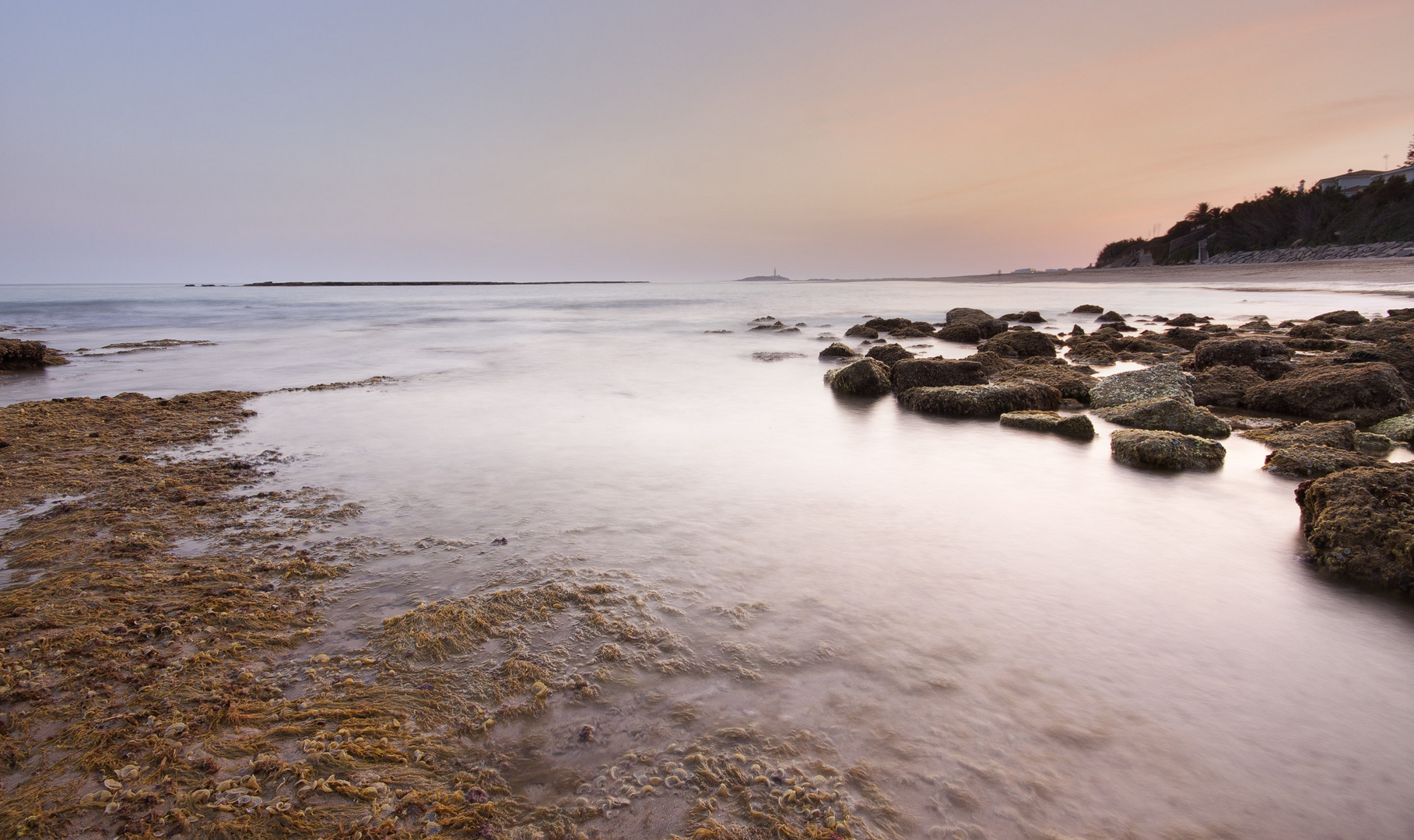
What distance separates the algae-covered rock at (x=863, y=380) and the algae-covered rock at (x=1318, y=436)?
12.1 feet

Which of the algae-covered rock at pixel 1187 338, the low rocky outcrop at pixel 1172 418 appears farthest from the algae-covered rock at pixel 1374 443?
the algae-covered rock at pixel 1187 338

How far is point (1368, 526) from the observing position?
294 cm

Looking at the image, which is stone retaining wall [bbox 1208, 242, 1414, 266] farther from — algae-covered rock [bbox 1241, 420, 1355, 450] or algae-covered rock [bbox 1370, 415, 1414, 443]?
algae-covered rock [bbox 1241, 420, 1355, 450]

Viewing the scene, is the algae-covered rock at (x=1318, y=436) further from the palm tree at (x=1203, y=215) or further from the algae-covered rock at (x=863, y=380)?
the palm tree at (x=1203, y=215)

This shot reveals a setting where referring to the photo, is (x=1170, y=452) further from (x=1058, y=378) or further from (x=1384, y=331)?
(x=1384, y=331)

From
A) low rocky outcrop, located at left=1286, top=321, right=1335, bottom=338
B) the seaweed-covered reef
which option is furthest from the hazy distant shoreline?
the seaweed-covered reef

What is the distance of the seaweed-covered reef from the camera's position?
1.57m

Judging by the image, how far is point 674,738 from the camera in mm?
1866

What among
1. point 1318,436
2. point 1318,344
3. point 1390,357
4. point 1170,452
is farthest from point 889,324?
point 1170,452

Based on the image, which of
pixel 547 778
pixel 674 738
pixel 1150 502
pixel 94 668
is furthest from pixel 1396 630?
pixel 94 668

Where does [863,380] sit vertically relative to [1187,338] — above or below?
below

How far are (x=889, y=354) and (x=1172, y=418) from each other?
4.37 meters

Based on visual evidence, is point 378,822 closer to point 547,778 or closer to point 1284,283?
point 547,778

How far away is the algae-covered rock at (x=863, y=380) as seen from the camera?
7.83 m
